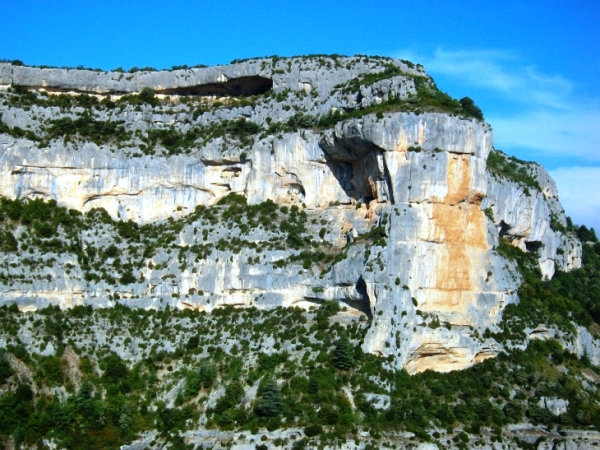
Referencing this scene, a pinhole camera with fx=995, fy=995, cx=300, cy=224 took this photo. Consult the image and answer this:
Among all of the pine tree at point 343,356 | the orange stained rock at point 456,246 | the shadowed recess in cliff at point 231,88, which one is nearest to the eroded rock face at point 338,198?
the orange stained rock at point 456,246

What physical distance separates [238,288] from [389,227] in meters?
12.8

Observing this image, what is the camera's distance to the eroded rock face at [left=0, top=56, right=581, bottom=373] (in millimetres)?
71250

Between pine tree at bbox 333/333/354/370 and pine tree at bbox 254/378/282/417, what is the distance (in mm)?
4663

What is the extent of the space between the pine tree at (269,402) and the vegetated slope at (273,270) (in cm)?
15

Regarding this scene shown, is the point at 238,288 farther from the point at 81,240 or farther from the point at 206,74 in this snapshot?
the point at 206,74

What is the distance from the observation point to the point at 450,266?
7212 centimetres

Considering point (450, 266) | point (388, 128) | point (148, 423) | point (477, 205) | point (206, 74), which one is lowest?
point (148, 423)

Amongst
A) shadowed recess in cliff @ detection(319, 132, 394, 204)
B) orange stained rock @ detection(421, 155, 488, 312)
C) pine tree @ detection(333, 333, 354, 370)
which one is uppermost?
shadowed recess in cliff @ detection(319, 132, 394, 204)

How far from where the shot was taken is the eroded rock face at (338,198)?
7125cm

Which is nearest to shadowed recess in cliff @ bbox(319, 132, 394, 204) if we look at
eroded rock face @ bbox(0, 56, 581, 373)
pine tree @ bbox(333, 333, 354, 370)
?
eroded rock face @ bbox(0, 56, 581, 373)

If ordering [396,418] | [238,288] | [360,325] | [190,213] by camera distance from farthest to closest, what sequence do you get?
[190,213]
[238,288]
[360,325]
[396,418]

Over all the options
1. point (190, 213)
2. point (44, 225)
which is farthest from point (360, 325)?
point (44, 225)

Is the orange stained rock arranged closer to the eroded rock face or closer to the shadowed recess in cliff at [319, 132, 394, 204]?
the eroded rock face

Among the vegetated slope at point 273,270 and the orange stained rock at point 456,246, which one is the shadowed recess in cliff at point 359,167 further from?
the orange stained rock at point 456,246
